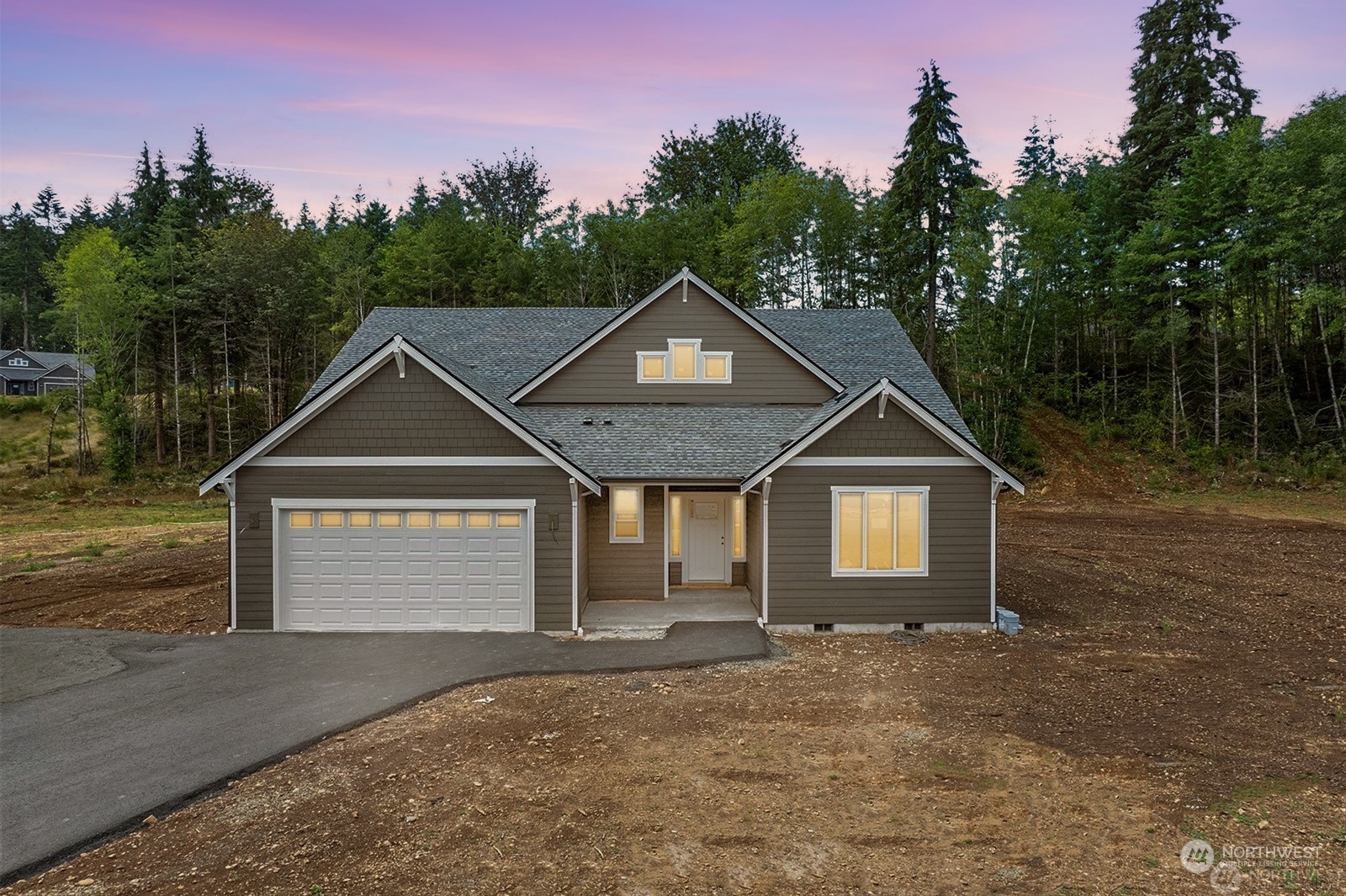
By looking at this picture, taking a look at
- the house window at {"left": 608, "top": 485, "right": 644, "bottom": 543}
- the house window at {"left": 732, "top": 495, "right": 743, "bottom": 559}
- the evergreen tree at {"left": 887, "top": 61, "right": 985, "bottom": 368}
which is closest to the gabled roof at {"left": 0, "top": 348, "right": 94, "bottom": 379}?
the house window at {"left": 608, "top": 485, "right": 644, "bottom": 543}

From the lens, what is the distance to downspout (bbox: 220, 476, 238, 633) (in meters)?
10.8

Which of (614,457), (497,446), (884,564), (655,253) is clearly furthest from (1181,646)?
(655,253)

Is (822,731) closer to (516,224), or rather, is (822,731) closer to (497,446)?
(497,446)

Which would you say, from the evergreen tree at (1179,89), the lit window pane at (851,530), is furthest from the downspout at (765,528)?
the evergreen tree at (1179,89)

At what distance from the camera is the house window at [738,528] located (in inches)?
537

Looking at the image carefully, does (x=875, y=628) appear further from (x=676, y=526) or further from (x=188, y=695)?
(x=188, y=695)

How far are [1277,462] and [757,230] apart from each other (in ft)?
77.3

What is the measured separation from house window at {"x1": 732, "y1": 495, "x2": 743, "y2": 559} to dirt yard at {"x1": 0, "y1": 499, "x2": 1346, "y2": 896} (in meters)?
3.35

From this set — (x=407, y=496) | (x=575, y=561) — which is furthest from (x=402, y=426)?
(x=575, y=561)

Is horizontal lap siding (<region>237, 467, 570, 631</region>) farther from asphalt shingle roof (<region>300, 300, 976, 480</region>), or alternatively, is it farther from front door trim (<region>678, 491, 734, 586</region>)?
front door trim (<region>678, 491, 734, 586</region>)

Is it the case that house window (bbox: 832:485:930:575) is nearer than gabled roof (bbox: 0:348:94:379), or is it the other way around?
house window (bbox: 832:485:930:575)

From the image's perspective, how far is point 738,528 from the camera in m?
13.9

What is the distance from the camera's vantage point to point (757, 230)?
3188 centimetres

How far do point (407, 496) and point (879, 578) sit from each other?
848 centimetres
